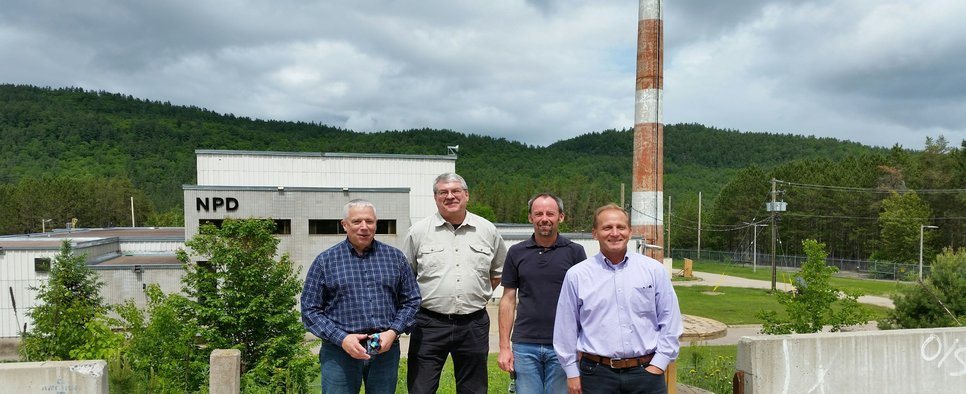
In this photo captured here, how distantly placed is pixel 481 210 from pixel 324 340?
57.1 metres

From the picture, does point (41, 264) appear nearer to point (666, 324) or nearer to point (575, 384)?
point (575, 384)

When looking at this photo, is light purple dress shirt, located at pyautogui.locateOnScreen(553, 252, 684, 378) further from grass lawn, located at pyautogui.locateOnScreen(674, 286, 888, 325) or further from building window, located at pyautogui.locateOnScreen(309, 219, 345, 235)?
building window, located at pyautogui.locateOnScreen(309, 219, 345, 235)

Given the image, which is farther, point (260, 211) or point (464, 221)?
point (260, 211)

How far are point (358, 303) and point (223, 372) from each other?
1695 millimetres

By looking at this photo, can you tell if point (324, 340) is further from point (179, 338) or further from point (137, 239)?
point (137, 239)

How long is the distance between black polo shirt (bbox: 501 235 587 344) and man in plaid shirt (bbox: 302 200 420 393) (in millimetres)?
694

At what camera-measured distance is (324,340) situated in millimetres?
4086

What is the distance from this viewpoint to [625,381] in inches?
137

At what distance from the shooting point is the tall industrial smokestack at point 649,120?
22641 millimetres

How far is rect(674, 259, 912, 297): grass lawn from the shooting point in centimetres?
3629

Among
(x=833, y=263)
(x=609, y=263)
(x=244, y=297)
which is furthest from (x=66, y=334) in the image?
(x=833, y=263)

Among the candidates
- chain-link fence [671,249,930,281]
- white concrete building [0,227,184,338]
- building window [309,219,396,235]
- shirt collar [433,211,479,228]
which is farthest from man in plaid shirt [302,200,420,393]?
chain-link fence [671,249,930,281]

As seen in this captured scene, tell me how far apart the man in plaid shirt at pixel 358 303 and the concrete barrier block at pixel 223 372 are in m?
1.19

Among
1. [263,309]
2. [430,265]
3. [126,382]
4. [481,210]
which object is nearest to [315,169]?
[263,309]
